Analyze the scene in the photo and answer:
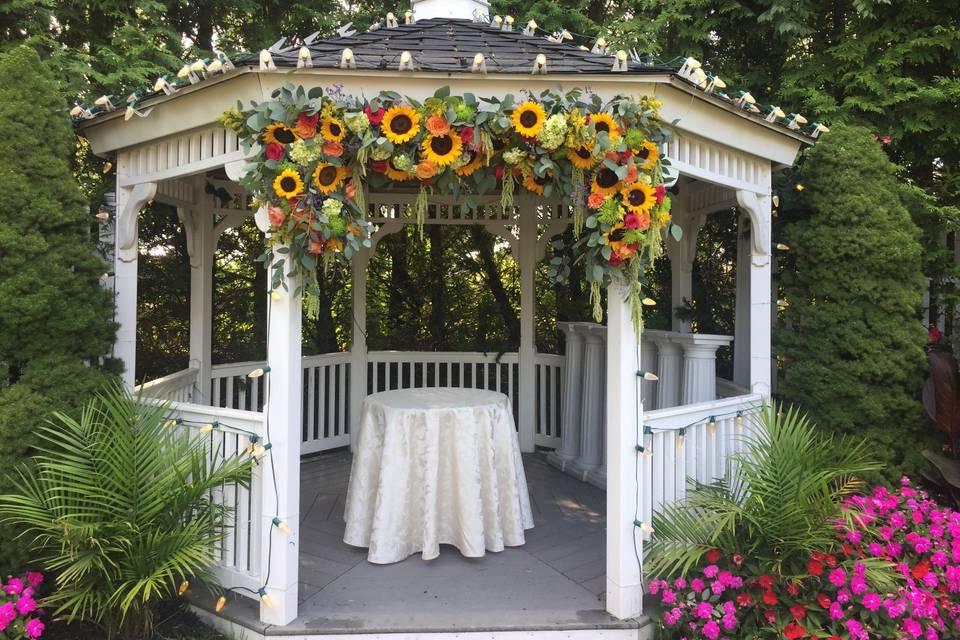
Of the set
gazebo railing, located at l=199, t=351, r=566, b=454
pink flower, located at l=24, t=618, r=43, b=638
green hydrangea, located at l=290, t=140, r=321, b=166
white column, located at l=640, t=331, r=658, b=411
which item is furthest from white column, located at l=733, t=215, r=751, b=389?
pink flower, located at l=24, t=618, r=43, b=638

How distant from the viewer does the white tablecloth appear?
3.38 m

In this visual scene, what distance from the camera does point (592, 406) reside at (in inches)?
193

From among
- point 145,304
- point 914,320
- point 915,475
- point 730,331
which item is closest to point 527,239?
point 730,331

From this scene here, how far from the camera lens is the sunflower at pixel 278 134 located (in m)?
2.56

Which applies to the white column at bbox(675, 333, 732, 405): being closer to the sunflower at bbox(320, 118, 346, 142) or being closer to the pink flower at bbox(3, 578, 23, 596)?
the sunflower at bbox(320, 118, 346, 142)

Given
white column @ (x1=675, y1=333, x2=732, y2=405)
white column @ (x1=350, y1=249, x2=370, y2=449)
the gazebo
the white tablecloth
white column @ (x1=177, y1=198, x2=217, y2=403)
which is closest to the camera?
the gazebo

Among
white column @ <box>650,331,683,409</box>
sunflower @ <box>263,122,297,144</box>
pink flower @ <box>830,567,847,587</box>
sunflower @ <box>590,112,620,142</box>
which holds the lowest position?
pink flower @ <box>830,567,847,587</box>

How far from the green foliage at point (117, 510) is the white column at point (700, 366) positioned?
270cm

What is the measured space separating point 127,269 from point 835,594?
3.67 metres

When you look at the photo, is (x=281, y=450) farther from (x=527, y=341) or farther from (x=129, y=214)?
(x=527, y=341)

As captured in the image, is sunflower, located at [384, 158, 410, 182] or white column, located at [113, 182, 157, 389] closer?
sunflower, located at [384, 158, 410, 182]

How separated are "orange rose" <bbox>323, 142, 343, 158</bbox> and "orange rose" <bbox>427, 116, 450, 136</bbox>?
14.8 inches

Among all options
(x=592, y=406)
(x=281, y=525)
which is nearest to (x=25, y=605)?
(x=281, y=525)

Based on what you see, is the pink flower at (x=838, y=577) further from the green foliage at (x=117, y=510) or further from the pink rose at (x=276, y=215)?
the pink rose at (x=276, y=215)
